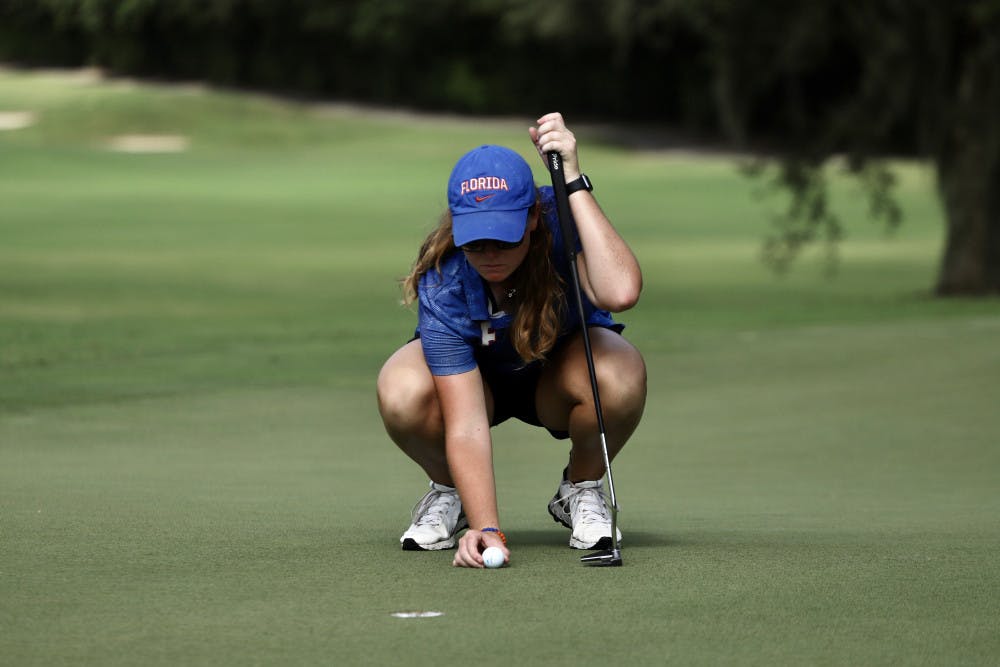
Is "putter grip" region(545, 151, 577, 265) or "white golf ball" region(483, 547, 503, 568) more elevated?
"putter grip" region(545, 151, 577, 265)

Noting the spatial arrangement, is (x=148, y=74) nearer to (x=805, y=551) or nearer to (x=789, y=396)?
(x=789, y=396)

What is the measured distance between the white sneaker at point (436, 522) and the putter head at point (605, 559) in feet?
1.53

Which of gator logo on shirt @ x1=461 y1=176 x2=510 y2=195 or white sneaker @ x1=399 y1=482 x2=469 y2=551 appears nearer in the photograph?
gator logo on shirt @ x1=461 y1=176 x2=510 y2=195

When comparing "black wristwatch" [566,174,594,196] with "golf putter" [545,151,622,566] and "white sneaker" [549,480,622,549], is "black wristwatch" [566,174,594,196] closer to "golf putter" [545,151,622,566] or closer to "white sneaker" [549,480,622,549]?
"golf putter" [545,151,622,566]

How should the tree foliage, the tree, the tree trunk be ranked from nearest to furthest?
the tree < the tree trunk < the tree foliage

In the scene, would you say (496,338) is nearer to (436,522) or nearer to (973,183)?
(436,522)

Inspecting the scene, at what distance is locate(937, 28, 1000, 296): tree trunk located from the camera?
18.4 metres

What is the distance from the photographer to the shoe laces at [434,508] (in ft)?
16.7

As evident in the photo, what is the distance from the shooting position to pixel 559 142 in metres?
4.83

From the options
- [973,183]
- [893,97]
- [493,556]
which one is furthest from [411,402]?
[973,183]

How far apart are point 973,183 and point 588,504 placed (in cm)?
1463

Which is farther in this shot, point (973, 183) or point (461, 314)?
point (973, 183)

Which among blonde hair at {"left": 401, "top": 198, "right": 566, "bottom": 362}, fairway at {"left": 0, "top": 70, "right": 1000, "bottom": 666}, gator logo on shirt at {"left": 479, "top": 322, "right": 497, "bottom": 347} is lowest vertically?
fairway at {"left": 0, "top": 70, "right": 1000, "bottom": 666}

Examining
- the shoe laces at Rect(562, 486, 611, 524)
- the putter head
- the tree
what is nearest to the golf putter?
the putter head
